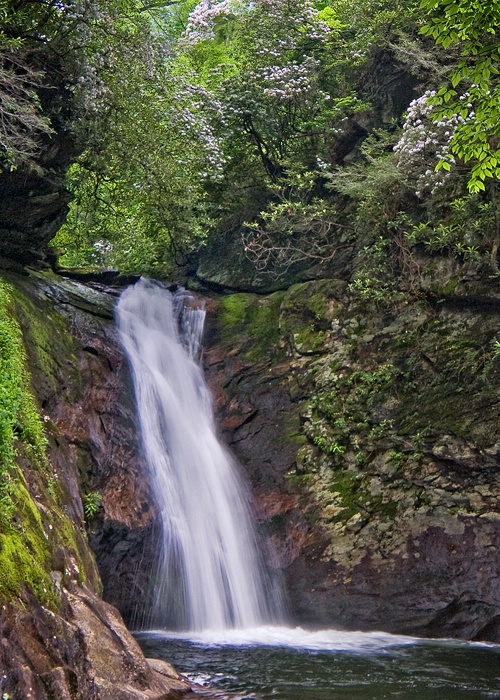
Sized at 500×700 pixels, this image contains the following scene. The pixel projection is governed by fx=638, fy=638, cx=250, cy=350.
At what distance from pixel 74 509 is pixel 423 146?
777 centimetres

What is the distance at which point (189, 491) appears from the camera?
10625mm

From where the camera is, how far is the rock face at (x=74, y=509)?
4.41 meters

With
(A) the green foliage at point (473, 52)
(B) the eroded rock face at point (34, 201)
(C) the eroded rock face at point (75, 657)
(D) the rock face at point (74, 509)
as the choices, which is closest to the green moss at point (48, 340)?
(D) the rock face at point (74, 509)

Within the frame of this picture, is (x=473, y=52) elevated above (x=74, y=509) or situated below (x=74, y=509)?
above

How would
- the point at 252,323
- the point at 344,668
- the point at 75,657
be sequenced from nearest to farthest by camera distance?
the point at 75,657
the point at 344,668
the point at 252,323

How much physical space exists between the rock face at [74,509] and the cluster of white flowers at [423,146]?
6.03 meters

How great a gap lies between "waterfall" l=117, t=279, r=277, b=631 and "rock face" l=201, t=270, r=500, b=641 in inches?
17.2

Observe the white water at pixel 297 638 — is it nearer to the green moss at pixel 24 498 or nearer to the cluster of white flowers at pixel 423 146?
the green moss at pixel 24 498

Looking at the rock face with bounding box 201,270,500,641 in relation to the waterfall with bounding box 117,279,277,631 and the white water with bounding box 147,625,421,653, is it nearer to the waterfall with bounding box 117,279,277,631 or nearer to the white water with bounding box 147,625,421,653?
the white water with bounding box 147,625,421,653

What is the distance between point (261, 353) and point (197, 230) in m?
2.82

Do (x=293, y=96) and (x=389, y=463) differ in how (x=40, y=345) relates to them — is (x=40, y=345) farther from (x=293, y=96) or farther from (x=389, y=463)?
(x=293, y=96)

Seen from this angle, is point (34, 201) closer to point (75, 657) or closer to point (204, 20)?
point (75, 657)

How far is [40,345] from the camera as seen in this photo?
373 inches

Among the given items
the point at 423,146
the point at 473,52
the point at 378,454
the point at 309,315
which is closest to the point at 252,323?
→ the point at 309,315
